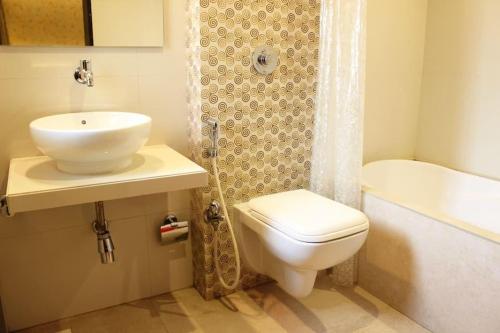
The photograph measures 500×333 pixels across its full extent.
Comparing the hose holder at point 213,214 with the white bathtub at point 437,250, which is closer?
the white bathtub at point 437,250

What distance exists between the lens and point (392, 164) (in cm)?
255

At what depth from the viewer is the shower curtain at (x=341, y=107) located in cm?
191

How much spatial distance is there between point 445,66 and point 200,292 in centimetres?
188

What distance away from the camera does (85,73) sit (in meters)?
1.69

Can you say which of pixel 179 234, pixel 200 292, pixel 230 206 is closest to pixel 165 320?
pixel 200 292

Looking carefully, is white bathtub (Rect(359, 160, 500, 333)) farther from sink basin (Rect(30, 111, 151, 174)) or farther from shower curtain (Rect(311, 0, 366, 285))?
sink basin (Rect(30, 111, 151, 174))

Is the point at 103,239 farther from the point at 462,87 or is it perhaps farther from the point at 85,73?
the point at 462,87

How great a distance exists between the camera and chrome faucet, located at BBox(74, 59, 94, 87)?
1689 mm

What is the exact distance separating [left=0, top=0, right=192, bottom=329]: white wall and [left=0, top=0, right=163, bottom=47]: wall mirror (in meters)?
0.04

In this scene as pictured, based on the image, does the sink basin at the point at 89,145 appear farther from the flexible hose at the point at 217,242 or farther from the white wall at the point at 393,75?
the white wall at the point at 393,75

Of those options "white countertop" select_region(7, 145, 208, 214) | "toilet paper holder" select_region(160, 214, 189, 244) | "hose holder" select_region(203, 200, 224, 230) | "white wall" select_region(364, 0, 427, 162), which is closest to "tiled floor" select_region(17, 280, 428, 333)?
"toilet paper holder" select_region(160, 214, 189, 244)

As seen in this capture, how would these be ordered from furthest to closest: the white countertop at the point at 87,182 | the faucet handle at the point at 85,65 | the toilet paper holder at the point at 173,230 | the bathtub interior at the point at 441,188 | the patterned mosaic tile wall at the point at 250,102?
the bathtub interior at the point at 441,188 < the toilet paper holder at the point at 173,230 < the patterned mosaic tile wall at the point at 250,102 < the faucet handle at the point at 85,65 < the white countertop at the point at 87,182

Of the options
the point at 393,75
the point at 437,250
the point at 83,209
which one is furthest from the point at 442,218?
the point at 83,209

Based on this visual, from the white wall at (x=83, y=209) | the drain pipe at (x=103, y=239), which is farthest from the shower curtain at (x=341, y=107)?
the drain pipe at (x=103, y=239)
